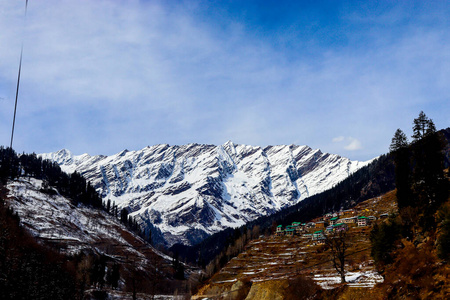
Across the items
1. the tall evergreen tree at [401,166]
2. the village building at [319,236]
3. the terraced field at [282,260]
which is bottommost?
the terraced field at [282,260]

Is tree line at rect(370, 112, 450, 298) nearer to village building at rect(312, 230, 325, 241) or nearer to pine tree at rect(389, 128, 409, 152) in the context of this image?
pine tree at rect(389, 128, 409, 152)

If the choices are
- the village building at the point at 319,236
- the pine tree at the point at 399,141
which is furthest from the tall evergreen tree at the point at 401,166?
the village building at the point at 319,236

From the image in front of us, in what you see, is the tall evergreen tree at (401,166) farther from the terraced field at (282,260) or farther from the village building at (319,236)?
the village building at (319,236)

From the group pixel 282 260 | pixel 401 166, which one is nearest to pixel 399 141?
pixel 401 166

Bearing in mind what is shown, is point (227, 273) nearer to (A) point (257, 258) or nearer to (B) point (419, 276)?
(A) point (257, 258)

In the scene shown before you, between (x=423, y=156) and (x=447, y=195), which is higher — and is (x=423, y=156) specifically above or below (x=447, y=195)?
above

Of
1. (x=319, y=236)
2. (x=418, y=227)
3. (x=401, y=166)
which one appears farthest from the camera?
(x=319, y=236)

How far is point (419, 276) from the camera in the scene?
36.3m

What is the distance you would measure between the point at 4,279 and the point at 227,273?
7620 centimetres

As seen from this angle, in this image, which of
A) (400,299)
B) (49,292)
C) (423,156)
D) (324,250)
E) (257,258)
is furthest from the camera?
(257,258)

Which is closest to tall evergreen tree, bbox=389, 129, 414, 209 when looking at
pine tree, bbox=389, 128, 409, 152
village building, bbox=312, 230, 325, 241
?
pine tree, bbox=389, 128, 409, 152

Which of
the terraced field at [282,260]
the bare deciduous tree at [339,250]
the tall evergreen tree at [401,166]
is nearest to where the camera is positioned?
the bare deciduous tree at [339,250]

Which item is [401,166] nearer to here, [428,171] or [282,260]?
[428,171]

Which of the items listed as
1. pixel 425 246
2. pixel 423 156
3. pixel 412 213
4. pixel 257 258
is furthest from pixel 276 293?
pixel 257 258
